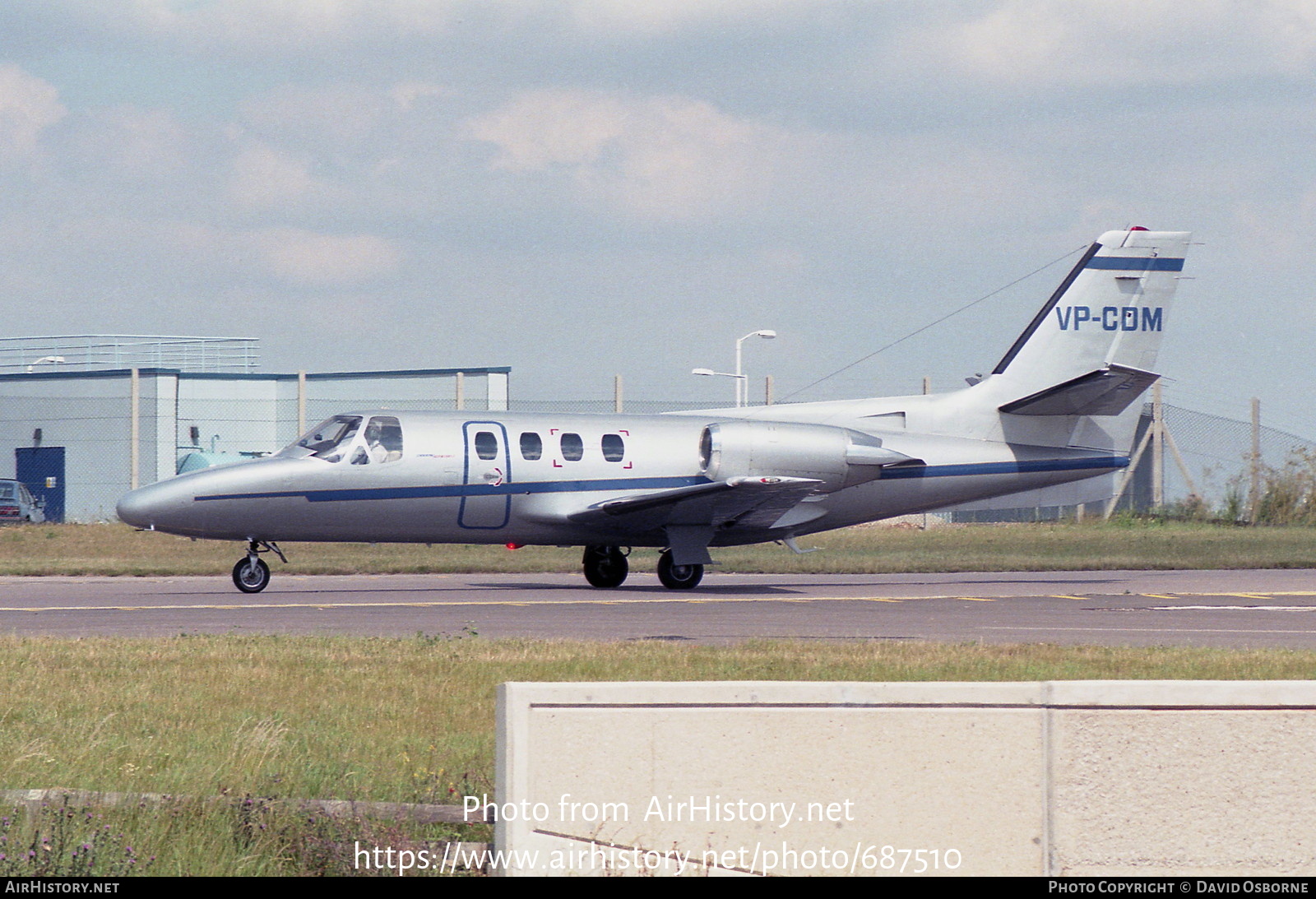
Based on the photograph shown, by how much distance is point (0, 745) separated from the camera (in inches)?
316

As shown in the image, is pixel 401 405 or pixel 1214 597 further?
pixel 401 405

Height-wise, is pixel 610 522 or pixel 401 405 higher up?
pixel 401 405

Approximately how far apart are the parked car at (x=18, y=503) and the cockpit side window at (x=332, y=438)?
20266 mm

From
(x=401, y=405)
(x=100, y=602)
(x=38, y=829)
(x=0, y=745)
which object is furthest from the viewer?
(x=401, y=405)

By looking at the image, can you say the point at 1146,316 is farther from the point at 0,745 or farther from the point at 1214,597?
the point at 0,745

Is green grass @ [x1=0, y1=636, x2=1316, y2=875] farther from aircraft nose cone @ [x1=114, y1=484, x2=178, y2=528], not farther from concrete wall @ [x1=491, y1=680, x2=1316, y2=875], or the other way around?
aircraft nose cone @ [x1=114, y1=484, x2=178, y2=528]

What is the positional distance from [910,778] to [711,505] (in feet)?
50.4

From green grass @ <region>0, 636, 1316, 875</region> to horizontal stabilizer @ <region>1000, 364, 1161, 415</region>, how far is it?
964 cm

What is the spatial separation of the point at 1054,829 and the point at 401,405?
35569 mm

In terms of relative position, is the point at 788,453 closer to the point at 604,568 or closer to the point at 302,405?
the point at 604,568

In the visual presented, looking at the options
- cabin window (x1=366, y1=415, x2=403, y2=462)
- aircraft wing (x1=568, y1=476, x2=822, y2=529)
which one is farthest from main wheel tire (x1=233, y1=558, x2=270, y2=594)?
aircraft wing (x1=568, y1=476, x2=822, y2=529)

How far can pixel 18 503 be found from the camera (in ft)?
126

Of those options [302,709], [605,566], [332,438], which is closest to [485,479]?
[332,438]

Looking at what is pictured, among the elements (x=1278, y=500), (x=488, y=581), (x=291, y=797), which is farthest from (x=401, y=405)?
(x=291, y=797)
